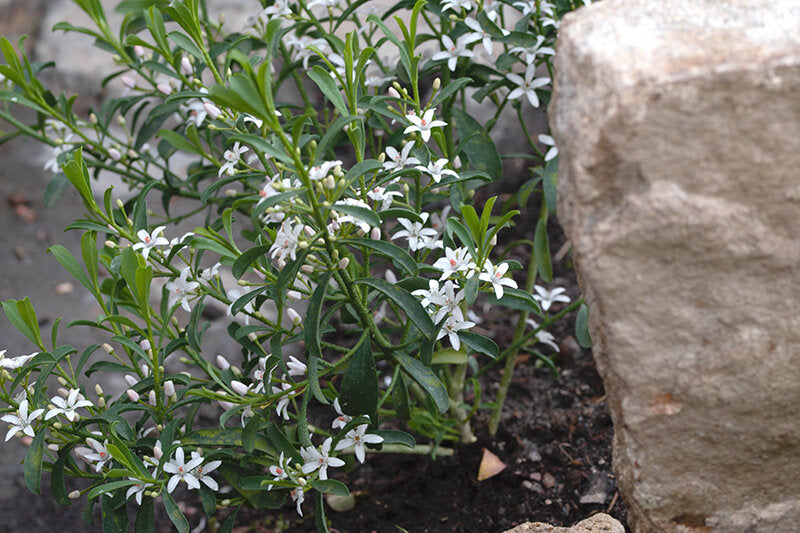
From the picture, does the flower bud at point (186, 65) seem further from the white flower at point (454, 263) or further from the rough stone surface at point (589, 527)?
the rough stone surface at point (589, 527)

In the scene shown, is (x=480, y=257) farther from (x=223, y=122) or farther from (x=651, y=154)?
(x=223, y=122)

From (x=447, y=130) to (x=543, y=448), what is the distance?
3.33 ft

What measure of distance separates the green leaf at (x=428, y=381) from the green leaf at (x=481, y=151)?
59cm

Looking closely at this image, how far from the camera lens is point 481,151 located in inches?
82.2

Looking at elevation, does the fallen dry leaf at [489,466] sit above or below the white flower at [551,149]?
below

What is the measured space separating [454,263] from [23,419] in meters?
0.99

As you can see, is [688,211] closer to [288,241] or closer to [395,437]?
[288,241]

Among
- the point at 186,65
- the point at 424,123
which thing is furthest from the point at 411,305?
the point at 186,65

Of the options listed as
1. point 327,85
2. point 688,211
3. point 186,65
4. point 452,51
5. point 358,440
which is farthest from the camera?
point 186,65

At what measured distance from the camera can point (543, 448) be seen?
238cm

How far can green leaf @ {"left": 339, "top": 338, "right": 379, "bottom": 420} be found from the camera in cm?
164

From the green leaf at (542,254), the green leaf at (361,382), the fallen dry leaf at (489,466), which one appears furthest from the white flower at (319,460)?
the green leaf at (542,254)

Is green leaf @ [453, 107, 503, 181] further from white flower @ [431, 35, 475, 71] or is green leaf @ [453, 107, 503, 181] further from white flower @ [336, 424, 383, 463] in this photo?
white flower @ [336, 424, 383, 463]

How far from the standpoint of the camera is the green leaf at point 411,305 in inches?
63.3
